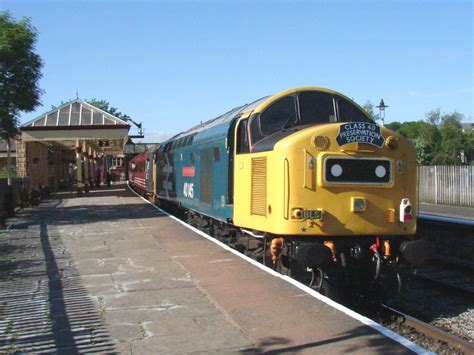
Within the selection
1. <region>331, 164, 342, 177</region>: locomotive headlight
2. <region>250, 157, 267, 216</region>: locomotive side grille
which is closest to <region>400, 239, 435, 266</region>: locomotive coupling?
<region>331, 164, 342, 177</region>: locomotive headlight

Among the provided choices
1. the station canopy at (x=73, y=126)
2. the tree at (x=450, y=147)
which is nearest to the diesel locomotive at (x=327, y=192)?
the station canopy at (x=73, y=126)

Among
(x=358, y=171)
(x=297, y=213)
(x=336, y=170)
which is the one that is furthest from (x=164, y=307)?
(x=358, y=171)

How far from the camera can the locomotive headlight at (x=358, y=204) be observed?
7.73 m

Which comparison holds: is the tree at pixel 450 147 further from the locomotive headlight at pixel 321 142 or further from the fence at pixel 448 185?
the locomotive headlight at pixel 321 142

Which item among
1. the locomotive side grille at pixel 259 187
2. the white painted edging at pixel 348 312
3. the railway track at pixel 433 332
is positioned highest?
the locomotive side grille at pixel 259 187

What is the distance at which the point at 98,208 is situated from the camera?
23.9 m

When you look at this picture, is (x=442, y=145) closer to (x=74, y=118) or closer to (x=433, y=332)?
(x=74, y=118)

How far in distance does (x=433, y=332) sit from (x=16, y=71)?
16803mm

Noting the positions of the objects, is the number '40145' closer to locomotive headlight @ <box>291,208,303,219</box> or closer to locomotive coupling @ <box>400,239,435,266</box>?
locomotive headlight @ <box>291,208,303,219</box>

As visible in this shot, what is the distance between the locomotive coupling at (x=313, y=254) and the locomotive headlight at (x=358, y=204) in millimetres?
750

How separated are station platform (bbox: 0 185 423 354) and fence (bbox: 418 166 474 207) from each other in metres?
19.7

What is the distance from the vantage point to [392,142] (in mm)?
8000

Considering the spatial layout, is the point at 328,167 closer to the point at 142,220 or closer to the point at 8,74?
the point at 142,220

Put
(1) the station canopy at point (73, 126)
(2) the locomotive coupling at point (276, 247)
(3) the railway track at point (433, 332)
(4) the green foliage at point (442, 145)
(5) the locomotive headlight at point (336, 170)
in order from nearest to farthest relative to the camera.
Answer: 1. (3) the railway track at point (433, 332)
2. (5) the locomotive headlight at point (336, 170)
3. (2) the locomotive coupling at point (276, 247)
4. (1) the station canopy at point (73, 126)
5. (4) the green foliage at point (442, 145)
